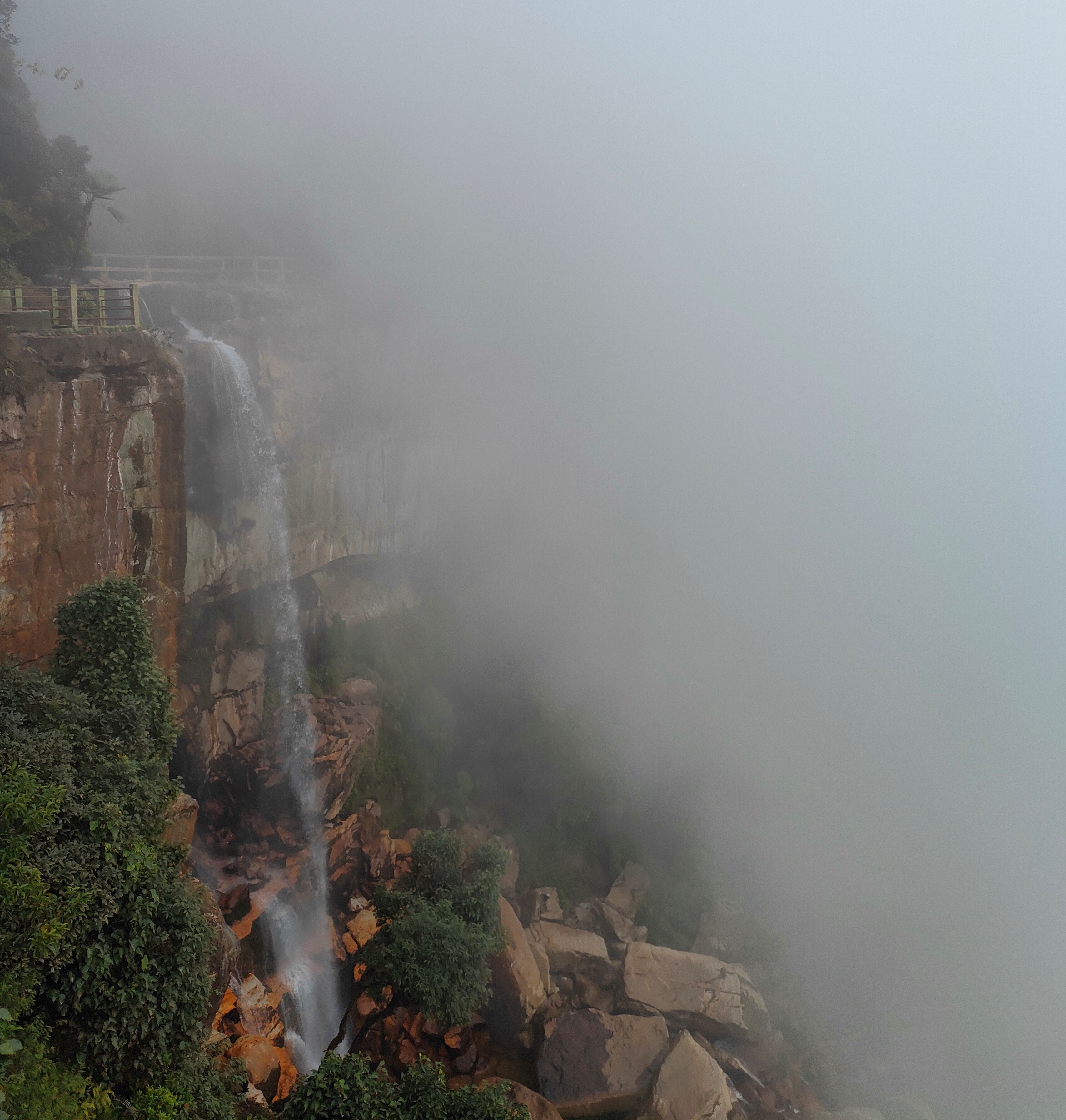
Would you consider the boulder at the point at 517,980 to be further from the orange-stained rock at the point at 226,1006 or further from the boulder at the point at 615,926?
the orange-stained rock at the point at 226,1006

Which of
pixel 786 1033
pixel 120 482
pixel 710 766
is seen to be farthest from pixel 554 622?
pixel 120 482

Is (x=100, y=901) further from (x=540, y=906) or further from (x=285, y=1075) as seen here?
(x=540, y=906)

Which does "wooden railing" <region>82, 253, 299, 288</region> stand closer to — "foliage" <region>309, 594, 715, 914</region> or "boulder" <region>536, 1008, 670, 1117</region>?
"foliage" <region>309, 594, 715, 914</region>

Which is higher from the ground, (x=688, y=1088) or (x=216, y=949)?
(x=216, y=949)

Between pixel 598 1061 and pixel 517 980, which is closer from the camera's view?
pixel 598 1061

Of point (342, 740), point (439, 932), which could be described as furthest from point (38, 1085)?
point (342, 740)

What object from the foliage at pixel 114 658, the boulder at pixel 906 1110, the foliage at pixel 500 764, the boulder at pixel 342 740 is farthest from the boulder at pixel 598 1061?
the foliage at pixel 114 658

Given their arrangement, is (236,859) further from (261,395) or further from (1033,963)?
(1033,963)
